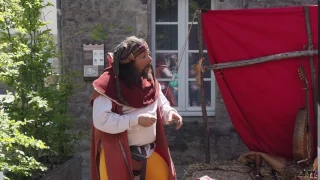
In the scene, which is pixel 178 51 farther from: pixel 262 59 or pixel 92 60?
pixel 262 59

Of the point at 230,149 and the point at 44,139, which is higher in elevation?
the point at 44,139

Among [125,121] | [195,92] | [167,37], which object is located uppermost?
[167,37]

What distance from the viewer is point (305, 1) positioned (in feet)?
23.4

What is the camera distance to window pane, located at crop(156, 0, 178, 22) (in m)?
Result: 7.39

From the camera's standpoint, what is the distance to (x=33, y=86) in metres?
5.41

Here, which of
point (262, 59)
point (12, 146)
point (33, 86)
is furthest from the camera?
point (33, 86)

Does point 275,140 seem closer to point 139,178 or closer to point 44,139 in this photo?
point 139,178

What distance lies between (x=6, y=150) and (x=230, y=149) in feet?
12.8

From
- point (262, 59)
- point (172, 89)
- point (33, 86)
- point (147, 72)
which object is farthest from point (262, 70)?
point (172, 89)

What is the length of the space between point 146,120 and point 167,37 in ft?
13.5

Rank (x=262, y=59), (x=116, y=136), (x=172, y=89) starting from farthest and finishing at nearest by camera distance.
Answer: (x=172, y=89)
(x=262, y=59)
(x=116, y=136)

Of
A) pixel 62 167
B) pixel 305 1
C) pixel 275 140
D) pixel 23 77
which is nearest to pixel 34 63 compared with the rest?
pixel 23 77

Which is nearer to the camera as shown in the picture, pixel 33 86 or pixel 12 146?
pixel 12 146

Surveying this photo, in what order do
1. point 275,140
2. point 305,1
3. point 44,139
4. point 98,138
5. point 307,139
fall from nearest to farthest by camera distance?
point 98,138 → point 307,139 → point 275,140 → point 44,139 → point 305,1
